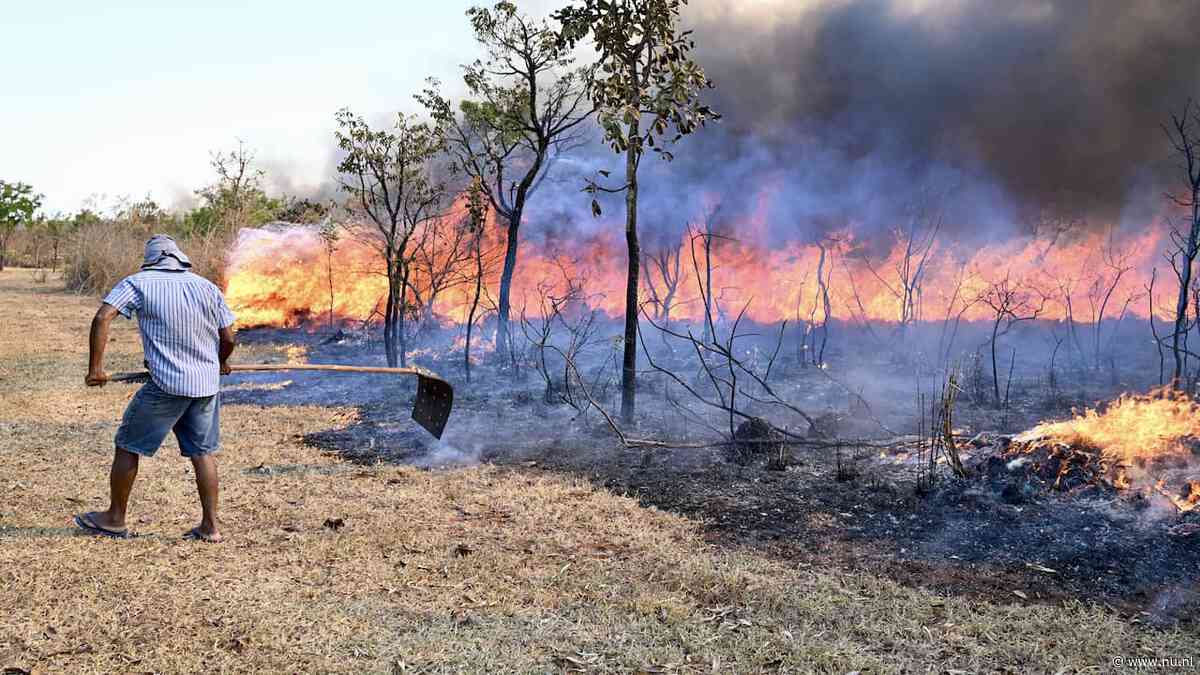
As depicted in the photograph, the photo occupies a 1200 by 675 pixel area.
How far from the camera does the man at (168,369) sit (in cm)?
454

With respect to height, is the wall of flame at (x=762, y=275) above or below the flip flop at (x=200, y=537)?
above

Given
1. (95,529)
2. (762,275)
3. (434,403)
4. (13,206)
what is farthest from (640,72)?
(13,206)

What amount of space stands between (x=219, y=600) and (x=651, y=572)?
2.31 metres

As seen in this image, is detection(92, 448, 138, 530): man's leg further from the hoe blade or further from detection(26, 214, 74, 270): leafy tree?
detection(26, 214, 74, 270): leafy tree

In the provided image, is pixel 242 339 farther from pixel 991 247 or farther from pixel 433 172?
pixel 991 247

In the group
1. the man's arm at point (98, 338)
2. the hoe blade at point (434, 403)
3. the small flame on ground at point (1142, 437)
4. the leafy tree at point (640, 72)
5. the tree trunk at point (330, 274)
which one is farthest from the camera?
the tree trunk at point (330, 274)

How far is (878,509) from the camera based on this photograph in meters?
6.01

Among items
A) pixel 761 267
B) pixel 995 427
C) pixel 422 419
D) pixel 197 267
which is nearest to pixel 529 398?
pixel 422 419

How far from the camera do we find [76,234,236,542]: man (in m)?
4.54

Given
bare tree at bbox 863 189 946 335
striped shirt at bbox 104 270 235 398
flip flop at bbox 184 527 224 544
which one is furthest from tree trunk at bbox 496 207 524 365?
striped shirt at bbox 104 270 235 398

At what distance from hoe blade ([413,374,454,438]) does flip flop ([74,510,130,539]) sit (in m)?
2.33

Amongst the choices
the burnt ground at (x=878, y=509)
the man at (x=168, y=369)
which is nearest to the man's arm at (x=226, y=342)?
the man at (x=168, y=369)

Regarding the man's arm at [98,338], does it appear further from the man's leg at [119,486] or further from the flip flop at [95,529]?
the flip flop at [95,529]

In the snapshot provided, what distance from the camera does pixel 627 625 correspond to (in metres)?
3.94
